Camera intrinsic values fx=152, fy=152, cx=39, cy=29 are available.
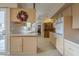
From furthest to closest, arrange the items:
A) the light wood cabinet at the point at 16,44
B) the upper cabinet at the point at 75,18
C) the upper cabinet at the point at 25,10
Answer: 1. the upper cabinet at the point at 25,10
2. the light wood cabinet at the point at 16,44
3. the upper cabinet at the point at 75,18

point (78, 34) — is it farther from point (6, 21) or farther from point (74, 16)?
point (6, 21)

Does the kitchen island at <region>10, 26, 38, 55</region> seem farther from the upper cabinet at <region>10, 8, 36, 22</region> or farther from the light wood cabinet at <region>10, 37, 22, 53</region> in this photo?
the upper cabinet at <region>10, 8, 36, 22</region>

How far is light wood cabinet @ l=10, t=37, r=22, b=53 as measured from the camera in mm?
5478

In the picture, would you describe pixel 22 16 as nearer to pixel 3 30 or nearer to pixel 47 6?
pixel 3 30

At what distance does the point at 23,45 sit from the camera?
18.2 ft

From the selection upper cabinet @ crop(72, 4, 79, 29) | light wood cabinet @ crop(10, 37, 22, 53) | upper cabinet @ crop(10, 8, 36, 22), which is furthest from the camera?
upper cabinet @ crop(10, 8, 36, 22)

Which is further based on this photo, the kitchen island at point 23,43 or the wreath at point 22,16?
the wreath at point 22,16

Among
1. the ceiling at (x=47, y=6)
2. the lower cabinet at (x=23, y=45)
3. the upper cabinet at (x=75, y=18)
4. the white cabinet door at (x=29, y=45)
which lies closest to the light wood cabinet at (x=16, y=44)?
the lower cabinet at (x=23, y=45)

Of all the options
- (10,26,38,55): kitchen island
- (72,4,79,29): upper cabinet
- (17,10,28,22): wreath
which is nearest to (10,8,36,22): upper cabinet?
(17,10,28,22): wreath

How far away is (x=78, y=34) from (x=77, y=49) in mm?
1916

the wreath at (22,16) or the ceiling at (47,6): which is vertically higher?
the ceiling at (47,6)

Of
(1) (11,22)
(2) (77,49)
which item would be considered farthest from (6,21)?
(2) (77,49)

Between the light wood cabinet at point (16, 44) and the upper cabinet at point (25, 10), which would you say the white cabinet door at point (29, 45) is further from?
the upper cabinet at point (25, 10)

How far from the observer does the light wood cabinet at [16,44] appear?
548cm
